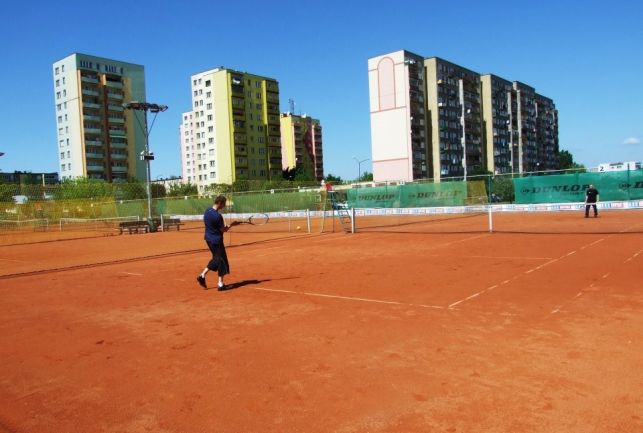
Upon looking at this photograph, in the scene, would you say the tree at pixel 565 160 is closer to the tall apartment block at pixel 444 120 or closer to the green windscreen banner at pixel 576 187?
the tall apartment block at pixel 444 120

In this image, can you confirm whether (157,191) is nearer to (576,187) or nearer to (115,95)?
(115,95)

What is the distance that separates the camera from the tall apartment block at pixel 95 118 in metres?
89.6

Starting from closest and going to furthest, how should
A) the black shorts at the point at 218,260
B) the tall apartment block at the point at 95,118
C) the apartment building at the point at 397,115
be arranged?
the black shorts at the point at 218,260 < the apartment building at the point at 397,115 < the tall apartment block at the point at 95,118

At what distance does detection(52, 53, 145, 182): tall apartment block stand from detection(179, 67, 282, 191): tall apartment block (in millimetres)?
13043

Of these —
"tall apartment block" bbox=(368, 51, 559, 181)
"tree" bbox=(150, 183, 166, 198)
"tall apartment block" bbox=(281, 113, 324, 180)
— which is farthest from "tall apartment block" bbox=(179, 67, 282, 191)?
"tall apartment block" bbox=(281, 113, 324, 180)

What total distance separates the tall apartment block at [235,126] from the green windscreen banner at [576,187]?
7472 centimetres

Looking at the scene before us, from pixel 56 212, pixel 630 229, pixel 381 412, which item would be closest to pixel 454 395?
pixel 381 412

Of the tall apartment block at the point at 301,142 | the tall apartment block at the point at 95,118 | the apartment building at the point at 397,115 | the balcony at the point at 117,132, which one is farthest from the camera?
the tall apartment block at the point at 301,142

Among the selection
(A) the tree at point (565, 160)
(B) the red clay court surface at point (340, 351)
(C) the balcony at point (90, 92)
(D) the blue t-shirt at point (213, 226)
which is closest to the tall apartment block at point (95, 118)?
(C) the balcony at point (90, 92)

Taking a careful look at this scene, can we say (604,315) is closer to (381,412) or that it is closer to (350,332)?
(350,332)

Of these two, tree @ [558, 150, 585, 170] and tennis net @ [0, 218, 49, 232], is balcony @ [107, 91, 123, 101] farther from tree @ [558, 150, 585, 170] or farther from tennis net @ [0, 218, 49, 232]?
tree @ [558, 150, 585, 170]

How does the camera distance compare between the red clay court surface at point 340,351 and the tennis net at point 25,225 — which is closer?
the red clay court surface at point 340,351

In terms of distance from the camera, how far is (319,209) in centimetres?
3875

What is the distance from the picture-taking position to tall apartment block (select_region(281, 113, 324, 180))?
140 meters
